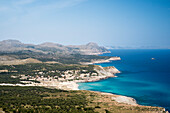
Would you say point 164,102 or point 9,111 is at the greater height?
point 9,111

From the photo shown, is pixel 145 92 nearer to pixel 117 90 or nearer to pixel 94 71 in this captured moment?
pixel 117 90

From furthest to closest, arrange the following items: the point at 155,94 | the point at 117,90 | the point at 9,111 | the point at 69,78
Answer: the point at 69,78 < the point at 117,90 < the point at 155,94 < the point at 9,111

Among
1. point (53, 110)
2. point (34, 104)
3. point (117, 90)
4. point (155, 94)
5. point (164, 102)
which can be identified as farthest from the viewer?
point (117, 90)

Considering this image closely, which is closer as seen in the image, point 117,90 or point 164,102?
point 164,102

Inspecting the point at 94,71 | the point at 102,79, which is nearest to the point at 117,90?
the point at 102,79

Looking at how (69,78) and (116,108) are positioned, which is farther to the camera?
(69,78)

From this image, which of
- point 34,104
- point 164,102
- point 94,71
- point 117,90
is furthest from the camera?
point 94,71

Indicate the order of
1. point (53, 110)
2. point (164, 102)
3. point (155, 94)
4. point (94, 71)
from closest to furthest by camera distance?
point (53, 110), point (164, 102), point (155, 94), point (94, 71)

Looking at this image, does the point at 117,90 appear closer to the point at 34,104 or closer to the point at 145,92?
the point at 145,92

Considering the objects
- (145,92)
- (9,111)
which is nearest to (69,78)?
(145,92)
